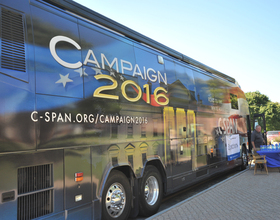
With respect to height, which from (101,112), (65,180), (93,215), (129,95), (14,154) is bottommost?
(93,215)

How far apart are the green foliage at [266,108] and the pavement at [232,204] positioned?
5373 cm

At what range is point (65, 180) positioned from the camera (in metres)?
3.77

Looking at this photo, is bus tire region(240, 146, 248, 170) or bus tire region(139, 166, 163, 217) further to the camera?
bus tire region(240, 146, 248, 170)

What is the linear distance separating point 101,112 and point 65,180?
134 cm

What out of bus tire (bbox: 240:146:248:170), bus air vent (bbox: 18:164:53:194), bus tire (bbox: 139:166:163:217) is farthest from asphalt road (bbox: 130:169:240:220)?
bus air vent (bbox: 18:164:53:194)

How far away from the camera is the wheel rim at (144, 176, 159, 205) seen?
5.83 metres

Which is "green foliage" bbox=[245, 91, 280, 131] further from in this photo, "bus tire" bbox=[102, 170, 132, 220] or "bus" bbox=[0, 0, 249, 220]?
"bus tire" bbox=[102, 170, 132, 220]

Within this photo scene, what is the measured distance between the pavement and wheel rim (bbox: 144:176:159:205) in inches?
20.2

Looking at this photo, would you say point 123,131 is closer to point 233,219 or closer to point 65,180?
point 65,180

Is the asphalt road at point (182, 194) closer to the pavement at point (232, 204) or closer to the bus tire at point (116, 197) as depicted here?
the pavement at point (232, 204)

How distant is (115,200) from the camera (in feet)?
15.6

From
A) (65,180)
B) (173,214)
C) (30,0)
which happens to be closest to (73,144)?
(65,180)

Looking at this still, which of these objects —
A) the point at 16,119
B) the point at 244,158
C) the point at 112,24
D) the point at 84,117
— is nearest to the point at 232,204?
the point at 84,117

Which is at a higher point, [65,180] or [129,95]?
[129,95]
